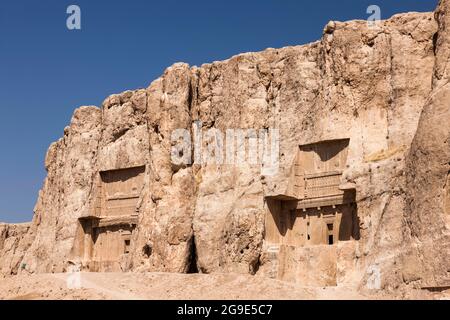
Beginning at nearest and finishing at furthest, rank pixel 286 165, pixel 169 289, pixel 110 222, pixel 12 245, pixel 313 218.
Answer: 1. pixel 169 289
2. pixel 313 218
3. pixel 286 165
4. pixel 110 222
5. pixel 12 245

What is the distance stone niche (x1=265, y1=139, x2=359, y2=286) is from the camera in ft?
96.7

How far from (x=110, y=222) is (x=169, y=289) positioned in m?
14.2

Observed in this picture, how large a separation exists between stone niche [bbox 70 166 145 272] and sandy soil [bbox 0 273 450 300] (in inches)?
418

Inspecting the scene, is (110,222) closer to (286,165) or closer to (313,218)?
(286,165)

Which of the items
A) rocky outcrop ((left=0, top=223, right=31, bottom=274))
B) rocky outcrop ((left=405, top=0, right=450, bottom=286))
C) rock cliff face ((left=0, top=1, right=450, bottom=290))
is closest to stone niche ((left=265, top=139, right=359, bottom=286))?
rock cliff face ((left=0, top=1, right=450, bottom=290))

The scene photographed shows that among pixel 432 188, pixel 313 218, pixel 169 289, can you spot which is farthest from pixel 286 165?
pixel 432 188

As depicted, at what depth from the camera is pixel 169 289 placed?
2455 centimetres

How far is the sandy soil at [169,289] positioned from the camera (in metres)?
23.0

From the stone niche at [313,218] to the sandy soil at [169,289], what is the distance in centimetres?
408

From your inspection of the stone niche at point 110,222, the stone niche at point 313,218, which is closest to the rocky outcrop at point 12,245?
the stone niche at point 110,222

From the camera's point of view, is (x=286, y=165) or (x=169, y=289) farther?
(x=286, y=165)

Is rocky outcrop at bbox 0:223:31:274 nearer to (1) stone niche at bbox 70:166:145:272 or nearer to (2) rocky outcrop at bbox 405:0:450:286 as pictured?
(1) stone niche at bbox 70:166:145:272
